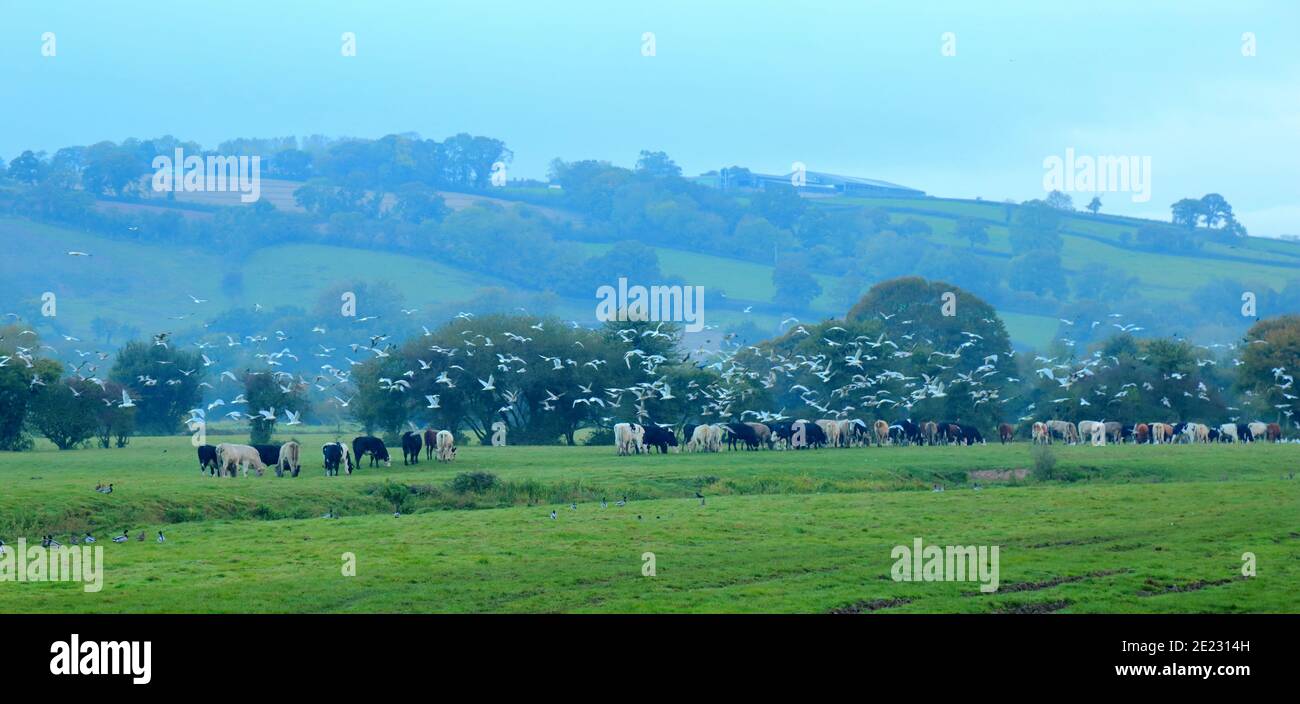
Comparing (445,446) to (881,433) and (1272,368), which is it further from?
(1272,368)

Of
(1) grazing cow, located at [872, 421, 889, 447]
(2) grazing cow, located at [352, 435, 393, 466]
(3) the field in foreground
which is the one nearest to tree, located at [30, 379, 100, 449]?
(3) the field in foreground

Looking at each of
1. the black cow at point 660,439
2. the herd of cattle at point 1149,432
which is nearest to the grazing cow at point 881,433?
the herd of cattle at point 1149,432

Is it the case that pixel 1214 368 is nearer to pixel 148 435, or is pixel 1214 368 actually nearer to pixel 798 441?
pixel 798 441

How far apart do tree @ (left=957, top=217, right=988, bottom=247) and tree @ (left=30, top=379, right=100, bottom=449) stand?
15173 cm

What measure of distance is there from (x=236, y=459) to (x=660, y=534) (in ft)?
58.7

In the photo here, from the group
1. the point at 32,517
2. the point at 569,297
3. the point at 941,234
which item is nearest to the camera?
the point at 32,517

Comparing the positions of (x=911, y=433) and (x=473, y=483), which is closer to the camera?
(x=473, y=483)

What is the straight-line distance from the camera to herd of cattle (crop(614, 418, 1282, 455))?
57.6 meters

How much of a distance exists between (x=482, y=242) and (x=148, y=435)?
110 meters

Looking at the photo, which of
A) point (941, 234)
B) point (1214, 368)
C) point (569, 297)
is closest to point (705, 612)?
point (1214, 368)

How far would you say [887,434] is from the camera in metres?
65.1

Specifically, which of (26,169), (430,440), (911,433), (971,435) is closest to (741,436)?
(911,433)

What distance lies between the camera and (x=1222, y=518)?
34500mm

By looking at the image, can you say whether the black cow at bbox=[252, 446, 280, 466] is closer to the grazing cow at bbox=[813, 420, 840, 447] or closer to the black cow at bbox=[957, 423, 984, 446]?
the grazing cow at bbox=[813, 420, 840, 447]
